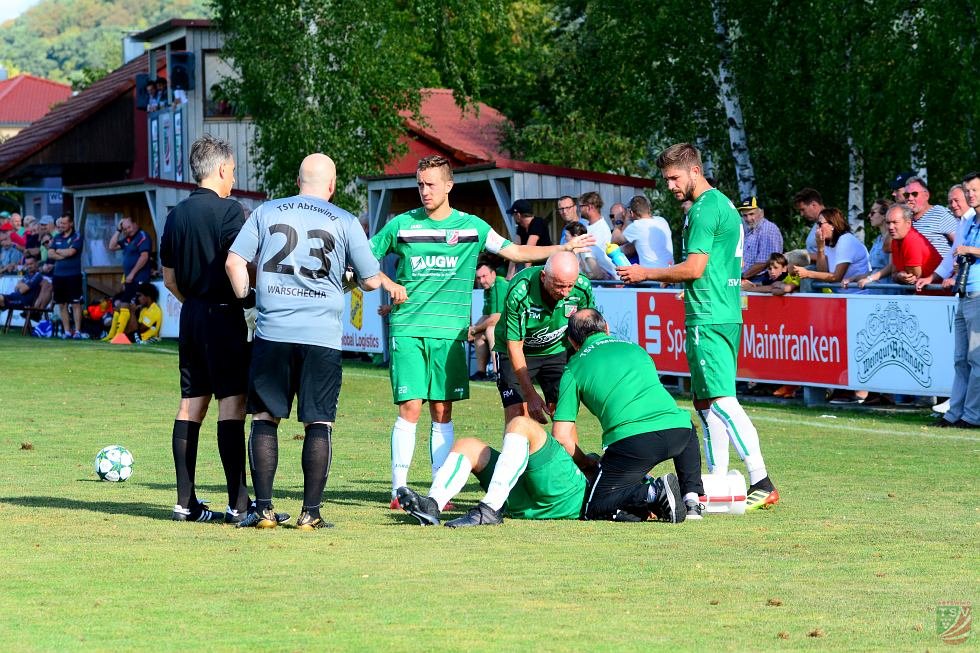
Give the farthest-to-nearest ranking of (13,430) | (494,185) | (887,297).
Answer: (494,185) → (887,297) → (13,430)

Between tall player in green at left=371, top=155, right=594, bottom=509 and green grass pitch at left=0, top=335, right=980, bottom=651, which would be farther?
tall player in green at left=371, top=155, right=594, bottom=509

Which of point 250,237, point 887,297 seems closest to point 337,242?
point 250,237

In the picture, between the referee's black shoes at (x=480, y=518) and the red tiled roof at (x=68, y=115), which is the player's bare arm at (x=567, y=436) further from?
the red tiled roof at (x=68, y=115)

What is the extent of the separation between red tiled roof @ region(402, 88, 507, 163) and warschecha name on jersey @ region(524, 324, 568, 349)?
124ft

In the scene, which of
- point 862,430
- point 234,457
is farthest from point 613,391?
point 862,430

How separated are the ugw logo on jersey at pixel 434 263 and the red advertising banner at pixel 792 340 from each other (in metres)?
7.79

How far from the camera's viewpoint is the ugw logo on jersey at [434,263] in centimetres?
945

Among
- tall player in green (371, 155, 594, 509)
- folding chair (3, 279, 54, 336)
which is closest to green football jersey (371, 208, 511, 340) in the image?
tall player in green (371, 155, 594, 509)

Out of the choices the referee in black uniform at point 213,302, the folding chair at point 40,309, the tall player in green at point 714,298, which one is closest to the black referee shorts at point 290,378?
the referee in black uniform at point 213,302

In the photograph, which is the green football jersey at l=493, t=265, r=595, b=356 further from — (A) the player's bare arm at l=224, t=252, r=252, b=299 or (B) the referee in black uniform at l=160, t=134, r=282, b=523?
(A) the player's bare arm at l=224, t=252, r=252, b=299

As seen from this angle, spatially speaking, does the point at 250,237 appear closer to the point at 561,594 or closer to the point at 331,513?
the point at 331,513

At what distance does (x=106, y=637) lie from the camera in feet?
19.2

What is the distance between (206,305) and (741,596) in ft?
11.9

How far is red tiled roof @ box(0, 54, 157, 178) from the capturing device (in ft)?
176
